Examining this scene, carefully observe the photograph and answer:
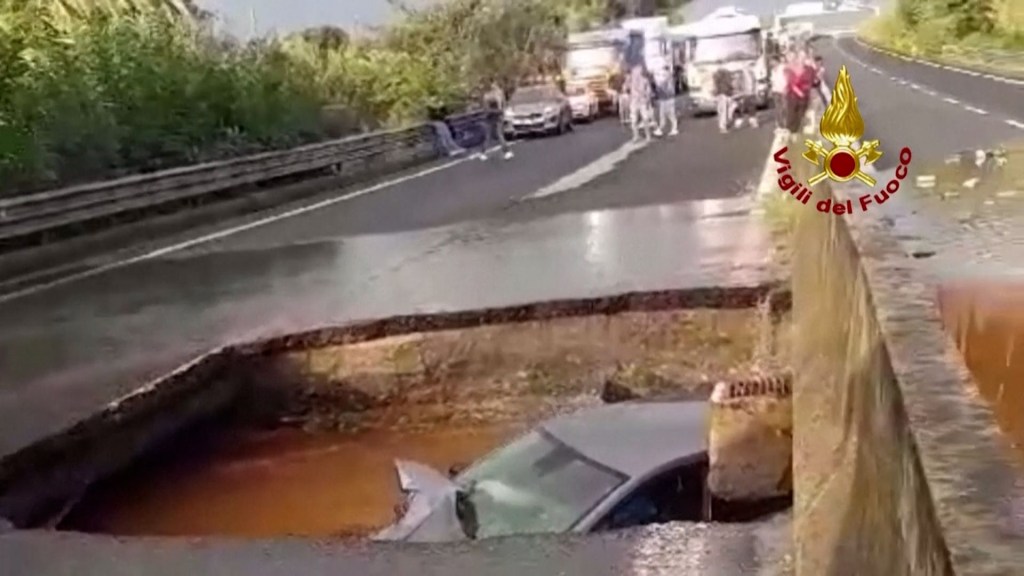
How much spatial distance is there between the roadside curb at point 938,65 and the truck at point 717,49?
7159 mm

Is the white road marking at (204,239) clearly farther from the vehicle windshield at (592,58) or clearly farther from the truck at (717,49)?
the vehicle windshield at (592,58)

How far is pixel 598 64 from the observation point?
180 ft

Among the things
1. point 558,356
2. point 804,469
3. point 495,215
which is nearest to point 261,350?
point 558,356

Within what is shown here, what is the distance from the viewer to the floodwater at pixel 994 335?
24.8 ft

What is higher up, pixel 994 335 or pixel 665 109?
pixel 994 335

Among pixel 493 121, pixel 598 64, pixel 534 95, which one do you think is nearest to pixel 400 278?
pixel 493 121

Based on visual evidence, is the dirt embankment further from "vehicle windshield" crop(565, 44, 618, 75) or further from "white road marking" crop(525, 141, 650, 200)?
"vehicle windshield" crop(565, 44, 618, 75)

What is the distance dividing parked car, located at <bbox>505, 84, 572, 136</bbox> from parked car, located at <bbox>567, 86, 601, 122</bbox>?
2767 mm

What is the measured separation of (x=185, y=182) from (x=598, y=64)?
3217 cm

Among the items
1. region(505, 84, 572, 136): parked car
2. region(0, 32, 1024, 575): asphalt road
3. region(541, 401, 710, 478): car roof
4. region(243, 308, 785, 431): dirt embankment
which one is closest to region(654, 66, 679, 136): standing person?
region(505, 84, 572, 136): parked car

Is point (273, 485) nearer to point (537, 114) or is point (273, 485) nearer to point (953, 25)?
point (537, 114)

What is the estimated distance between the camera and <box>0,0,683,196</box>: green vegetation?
76.7 feet

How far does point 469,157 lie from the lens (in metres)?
38.1

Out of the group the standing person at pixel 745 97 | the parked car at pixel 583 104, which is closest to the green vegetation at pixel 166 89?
the parked car at pixel 583 104
